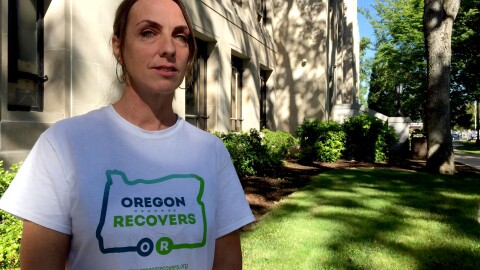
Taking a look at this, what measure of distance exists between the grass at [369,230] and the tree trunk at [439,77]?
3434mm

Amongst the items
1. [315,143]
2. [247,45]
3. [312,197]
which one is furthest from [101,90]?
[315,143]

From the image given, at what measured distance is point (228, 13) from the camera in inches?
469

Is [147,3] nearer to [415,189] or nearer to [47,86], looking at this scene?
[47,86]

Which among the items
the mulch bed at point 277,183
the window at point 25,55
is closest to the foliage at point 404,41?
the mulch bed at point 277,183

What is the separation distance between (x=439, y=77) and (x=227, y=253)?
1251 centimetres

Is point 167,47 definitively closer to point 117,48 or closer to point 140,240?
point 117,48

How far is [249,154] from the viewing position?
Result: 10367 millimetres

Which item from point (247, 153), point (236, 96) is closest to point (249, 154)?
point (247, 153)

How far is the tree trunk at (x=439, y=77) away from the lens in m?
12.1

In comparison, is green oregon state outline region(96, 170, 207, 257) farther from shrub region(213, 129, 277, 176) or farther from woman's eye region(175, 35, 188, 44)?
shrub region(213, 129, 277, 176)

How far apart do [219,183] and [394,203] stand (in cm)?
684

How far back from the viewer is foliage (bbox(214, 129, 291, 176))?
384 inches

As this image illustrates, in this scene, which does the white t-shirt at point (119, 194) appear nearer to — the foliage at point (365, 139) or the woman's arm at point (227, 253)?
the woman's arm at point (227, 253)

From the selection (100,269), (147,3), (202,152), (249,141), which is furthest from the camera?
(249,141)
